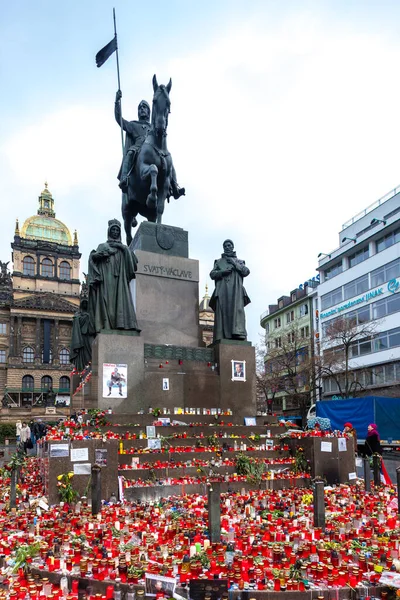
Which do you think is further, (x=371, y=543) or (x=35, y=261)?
(x=35, y=261)

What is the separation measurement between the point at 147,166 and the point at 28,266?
83.9 metres

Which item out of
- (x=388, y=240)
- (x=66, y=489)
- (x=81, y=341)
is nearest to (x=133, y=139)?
(x=81, y=341)

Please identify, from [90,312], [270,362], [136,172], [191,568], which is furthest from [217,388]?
[270,362]

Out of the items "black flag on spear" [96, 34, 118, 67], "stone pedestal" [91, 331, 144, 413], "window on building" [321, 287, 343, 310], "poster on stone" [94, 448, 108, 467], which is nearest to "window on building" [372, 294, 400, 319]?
"window on building" [321, 287, 343, 310]

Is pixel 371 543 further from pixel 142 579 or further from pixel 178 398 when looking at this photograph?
pixel 178 398

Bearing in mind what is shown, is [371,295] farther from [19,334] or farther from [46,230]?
[46,230]

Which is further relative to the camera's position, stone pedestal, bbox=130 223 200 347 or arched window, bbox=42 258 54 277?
arched window, bbox=42 258 54 277

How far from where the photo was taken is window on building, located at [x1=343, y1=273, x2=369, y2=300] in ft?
162

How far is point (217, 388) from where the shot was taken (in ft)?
49.5

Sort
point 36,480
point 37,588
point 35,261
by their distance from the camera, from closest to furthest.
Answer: point 37,588, point 36,480, point 35,261

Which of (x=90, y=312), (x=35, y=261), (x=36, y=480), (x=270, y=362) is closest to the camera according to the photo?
(x=36, y=480)

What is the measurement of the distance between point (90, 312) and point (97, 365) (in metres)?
3.80

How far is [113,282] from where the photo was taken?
48.7 feet

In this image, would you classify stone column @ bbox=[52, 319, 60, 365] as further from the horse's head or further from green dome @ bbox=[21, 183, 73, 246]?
the horse's head
